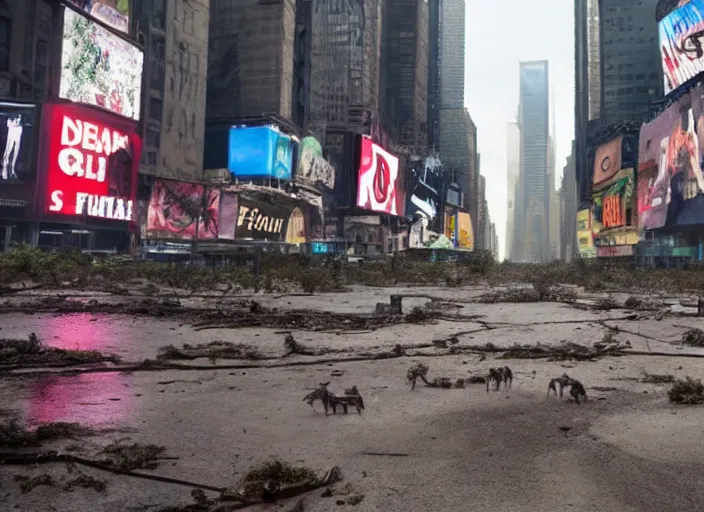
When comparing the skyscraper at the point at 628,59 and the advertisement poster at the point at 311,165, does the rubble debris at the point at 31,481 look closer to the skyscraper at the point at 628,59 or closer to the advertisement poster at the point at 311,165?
the advertisement poster at the point at 311,165

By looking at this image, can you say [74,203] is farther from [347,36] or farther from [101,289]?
[347,36]

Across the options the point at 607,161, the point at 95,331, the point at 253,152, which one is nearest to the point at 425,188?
the point at 607,161

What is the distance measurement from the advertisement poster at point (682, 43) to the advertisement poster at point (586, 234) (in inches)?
1847

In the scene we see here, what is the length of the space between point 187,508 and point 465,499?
3.84 feet

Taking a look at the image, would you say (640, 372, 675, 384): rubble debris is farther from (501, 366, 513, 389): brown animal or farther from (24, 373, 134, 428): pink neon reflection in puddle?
(24, 373, 134, 428): pink neon reflection in puddle

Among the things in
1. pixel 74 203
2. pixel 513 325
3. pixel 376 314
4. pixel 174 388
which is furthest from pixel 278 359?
pixel 74 203

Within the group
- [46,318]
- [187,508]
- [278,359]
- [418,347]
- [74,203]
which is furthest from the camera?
[74,203]

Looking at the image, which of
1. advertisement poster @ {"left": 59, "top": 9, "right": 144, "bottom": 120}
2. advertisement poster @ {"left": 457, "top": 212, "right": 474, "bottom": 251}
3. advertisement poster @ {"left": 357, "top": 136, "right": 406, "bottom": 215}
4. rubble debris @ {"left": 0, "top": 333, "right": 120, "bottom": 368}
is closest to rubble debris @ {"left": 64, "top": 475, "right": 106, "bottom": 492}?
rubble debris @ {"left": 0, "top": 333, "right": 120, "bottom": 368}

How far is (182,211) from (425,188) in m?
60.6

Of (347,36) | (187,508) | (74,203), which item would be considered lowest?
(187,508)

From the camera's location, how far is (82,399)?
3783mm

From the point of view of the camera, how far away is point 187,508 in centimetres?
212

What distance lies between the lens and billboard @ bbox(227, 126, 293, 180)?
45.3 meters

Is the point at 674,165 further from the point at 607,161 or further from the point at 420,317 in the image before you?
the point at 420,317
